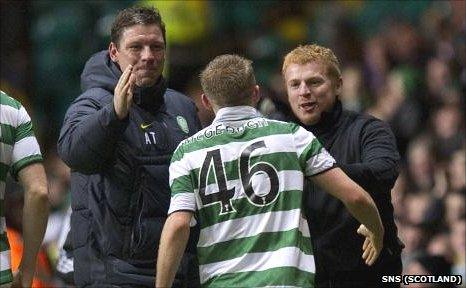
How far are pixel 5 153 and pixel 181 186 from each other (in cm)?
78

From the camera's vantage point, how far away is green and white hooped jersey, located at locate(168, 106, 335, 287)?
511 cm

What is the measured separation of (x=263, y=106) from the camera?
21.5ft

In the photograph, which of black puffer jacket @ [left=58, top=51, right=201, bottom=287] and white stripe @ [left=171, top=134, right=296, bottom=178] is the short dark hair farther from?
white stripe @ [left=171, top=134, right=296, bottom=178]

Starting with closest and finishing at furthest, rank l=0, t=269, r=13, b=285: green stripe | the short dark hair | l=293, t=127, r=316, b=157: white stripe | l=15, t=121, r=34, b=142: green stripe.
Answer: l=293, t=127, r=316, b=157: white stripe
l=0, t=269, r=13, b=285: green stripe
l=15, t=121, r=34, b=142: green stripe
the short dark hair

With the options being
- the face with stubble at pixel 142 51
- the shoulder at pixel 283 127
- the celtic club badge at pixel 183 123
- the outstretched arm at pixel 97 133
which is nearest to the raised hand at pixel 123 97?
the outstretched arm at pixel 97 133

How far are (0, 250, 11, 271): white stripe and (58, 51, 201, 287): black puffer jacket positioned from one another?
567mm

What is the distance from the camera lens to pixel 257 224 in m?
5.12

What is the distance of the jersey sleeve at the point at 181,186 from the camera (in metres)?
5.14

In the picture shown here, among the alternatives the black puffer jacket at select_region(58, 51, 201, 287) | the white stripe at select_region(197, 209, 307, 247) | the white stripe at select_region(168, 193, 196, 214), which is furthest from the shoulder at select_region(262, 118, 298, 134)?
the black puffer jacket at select_region(58, 51, 201, 287)

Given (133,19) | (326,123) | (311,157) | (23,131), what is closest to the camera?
(311,157)

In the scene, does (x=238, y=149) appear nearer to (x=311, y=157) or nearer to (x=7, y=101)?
(x=311, y=157)

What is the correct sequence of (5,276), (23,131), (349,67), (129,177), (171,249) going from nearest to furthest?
(171,249), (5,276), (23,131), (129,177), (349,67)

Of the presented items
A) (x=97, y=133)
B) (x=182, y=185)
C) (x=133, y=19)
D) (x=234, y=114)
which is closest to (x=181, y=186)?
(x=182, y=185)

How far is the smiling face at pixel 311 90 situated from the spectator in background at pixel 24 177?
131cm
